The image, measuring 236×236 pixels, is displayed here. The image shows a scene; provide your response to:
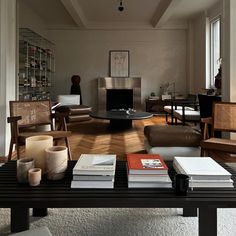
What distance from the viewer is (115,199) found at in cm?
128

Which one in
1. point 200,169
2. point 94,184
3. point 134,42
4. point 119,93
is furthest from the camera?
point 119,93

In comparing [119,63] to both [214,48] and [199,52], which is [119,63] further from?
[214,48]

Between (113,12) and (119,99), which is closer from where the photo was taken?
(113,12)

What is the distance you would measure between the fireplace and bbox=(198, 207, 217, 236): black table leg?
7.45 metres

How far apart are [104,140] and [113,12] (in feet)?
13.0

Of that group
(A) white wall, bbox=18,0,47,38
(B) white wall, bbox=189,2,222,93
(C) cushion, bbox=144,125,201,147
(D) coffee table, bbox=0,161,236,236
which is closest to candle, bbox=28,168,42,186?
(D) coffee table, bbox=0,161,236,236

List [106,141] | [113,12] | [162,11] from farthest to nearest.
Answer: [113,12]
[162,11]
[106,141]

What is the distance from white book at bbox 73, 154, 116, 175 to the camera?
142 cm

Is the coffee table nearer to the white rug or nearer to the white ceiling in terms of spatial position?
the white rug

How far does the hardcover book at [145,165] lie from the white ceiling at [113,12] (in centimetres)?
474

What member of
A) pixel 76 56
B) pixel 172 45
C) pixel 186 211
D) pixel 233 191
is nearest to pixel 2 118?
pixel 186 211

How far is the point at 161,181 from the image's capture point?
1.41 meters

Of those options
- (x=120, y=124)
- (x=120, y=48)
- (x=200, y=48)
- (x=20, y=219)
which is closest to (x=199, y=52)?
(x=200, y=48)

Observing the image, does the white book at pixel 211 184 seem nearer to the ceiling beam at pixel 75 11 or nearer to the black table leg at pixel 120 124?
the black table leg at pixel 120 124
